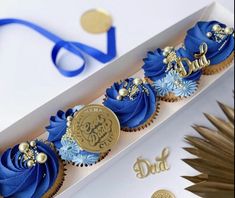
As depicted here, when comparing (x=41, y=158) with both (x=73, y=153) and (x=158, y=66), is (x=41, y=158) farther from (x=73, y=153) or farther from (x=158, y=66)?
(x=158, y=66)

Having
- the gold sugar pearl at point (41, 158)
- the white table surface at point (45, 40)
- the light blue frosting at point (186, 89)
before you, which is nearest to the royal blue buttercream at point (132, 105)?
the light blue frosting at point (186, 89)

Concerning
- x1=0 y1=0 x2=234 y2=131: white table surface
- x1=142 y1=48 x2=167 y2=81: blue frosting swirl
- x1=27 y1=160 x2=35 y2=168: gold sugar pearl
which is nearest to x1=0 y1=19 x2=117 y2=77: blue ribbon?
x1=0 y1=0 x2=234 y2=131: white table surface

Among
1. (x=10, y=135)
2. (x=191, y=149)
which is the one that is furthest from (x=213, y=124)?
(x=10, y=135)

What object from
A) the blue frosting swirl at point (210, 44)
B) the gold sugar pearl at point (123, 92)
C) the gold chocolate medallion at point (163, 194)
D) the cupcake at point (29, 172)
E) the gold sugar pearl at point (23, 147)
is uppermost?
the blue frosting swirl at point (210, 44)

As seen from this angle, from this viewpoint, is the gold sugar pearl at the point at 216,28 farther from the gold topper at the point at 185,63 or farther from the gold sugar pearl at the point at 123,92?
the gold sugar pearl at the point at 123,92

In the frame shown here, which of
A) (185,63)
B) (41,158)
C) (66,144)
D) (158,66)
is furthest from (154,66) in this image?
(41,158)

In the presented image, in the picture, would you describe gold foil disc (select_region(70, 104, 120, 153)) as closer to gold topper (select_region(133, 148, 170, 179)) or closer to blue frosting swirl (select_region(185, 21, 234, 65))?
gold topper (select_region(133, 148, 170, 179))
